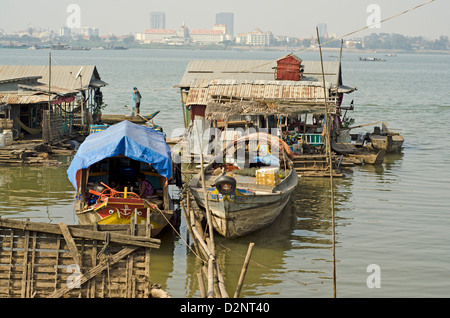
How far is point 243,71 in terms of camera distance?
30859mm

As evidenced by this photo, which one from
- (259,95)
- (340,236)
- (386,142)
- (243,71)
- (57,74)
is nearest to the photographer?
(340,236)

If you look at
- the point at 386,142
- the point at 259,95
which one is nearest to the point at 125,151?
the point at 259,95

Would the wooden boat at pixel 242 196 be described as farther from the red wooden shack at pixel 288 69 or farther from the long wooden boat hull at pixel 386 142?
the red wooden shack at pixel 288 69

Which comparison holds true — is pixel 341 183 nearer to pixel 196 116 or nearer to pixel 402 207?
pixel 402 207

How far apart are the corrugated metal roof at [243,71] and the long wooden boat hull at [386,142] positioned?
346 centimetres

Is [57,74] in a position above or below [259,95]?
above

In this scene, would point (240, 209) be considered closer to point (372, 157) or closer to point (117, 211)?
point (117, 211)

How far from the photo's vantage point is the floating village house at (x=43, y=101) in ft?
82.2

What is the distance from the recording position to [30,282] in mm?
10656

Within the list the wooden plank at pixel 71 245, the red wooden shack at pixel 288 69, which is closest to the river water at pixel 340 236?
the wooden plank at pixel 71 245

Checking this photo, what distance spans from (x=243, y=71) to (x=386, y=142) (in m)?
7.74

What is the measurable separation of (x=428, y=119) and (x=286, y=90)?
66.8ft
